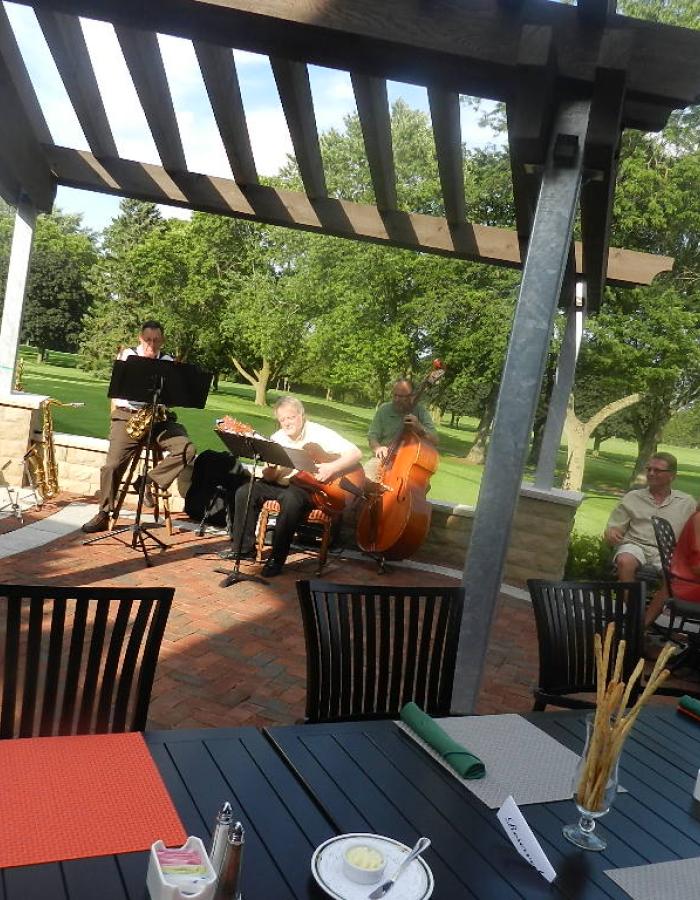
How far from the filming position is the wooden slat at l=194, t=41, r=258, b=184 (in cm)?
369

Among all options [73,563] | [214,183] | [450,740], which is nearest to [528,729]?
[450,740]

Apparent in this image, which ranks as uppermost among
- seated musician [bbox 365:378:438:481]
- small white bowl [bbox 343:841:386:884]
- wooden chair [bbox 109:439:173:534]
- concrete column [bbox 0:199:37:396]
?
A: concrete column [bbox 0:199:37:396]

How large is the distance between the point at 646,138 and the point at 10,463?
36.5ft

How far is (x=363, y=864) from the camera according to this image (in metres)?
1.08

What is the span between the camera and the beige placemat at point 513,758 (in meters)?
1.46

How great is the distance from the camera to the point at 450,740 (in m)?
1.53

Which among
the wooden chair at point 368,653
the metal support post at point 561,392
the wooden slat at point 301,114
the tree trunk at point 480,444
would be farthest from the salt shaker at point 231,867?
the tree trunk at point 480,444

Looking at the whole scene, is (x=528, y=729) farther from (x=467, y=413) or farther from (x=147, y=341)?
(x=467, y=413)

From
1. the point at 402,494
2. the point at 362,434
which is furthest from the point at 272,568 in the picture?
the point at 362,434

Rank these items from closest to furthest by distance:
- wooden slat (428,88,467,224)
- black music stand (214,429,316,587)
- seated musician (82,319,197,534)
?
wooden slat (428,88,467,224), black music stand (214,429,316,587), seated musician (82,319,197,534)

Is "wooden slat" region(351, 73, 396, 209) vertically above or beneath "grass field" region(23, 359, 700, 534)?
above

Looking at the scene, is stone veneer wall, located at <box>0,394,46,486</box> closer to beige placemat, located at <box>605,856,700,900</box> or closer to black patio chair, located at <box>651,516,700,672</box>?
black patio chair, located at <box>651,516,700,672</box>

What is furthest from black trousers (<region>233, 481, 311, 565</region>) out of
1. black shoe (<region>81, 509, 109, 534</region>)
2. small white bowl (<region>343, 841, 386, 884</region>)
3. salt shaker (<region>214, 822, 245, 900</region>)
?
salt shaker (<region>214, 822, 245, 900</region>)

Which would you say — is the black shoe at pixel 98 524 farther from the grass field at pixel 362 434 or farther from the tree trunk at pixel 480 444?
the tree trunk at pixel 480 444
